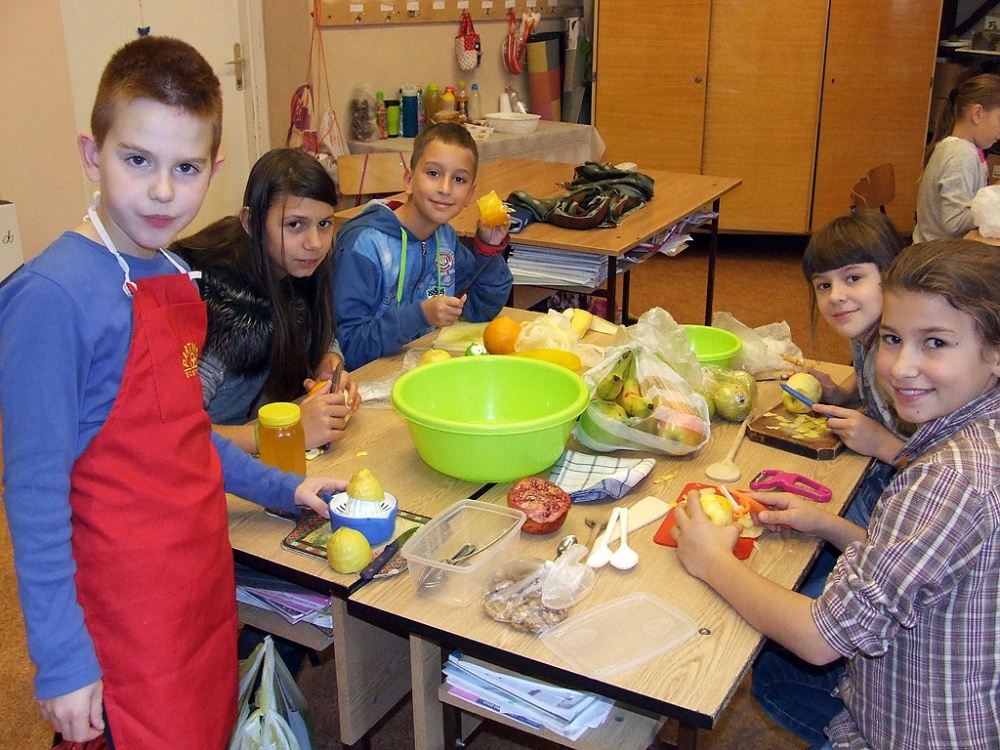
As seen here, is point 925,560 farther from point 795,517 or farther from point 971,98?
point 971,98

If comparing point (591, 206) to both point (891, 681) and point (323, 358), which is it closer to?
point (323, 358)

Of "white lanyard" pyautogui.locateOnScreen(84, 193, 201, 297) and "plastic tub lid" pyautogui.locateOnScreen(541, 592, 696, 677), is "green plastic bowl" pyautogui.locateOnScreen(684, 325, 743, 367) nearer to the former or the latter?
Result: "plastic tub lid" pyautogui.locateOnScreen(541, 592, 696, 677)

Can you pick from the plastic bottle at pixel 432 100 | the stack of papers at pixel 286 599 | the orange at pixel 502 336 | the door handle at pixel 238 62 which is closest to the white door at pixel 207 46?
the door handle at pixel 238 62

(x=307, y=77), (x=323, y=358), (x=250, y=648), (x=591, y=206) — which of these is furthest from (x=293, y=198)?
(x=307, y=77)

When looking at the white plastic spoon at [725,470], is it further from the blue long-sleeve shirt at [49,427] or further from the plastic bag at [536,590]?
the blue long-sleeve shirt at [49,427]

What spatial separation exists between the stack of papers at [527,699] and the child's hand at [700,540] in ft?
0.75

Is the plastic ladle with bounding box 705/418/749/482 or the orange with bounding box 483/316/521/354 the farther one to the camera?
the orange with bounding box 483/316/521/354

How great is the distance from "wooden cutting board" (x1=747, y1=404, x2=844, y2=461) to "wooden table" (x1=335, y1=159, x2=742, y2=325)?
1.29 metres

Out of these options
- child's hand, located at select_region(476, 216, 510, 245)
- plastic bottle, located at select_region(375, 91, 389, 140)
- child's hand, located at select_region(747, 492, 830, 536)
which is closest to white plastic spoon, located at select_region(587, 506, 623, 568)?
child's hand, located at select_region(747, 492, 830, 536)

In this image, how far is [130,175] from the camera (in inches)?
47.6

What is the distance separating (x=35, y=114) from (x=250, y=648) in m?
2.82

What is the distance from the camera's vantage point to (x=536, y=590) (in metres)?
1.33

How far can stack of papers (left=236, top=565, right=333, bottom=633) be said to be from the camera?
160 centimetres

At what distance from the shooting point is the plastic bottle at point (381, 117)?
4934 mm
